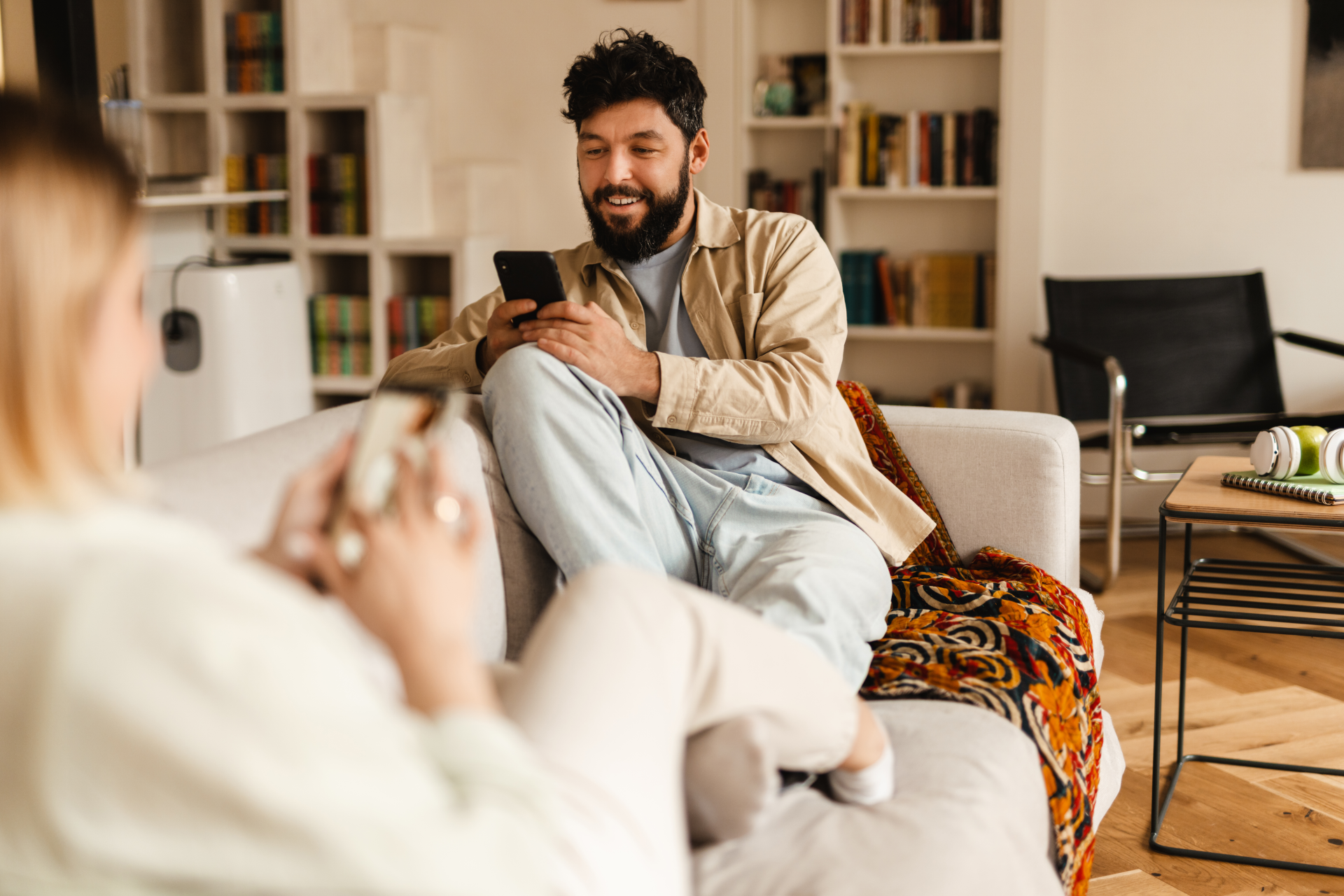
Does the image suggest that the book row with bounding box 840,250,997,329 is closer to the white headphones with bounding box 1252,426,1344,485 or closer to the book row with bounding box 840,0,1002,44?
the book row with bounding box 840,0,1002,44

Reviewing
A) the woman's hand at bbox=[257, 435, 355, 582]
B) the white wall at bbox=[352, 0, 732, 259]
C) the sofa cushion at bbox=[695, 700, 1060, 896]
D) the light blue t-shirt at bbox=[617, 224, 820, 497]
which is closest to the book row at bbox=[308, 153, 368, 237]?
the white wall at bbox=[352, 0, 732, 259]

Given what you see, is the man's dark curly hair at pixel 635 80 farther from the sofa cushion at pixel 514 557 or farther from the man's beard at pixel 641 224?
the sofa cushion at pixel 514 557

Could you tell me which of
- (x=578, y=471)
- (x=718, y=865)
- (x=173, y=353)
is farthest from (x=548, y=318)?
(x=173, y=353)

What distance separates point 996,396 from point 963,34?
110cm

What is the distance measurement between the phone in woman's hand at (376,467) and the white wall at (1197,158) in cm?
333

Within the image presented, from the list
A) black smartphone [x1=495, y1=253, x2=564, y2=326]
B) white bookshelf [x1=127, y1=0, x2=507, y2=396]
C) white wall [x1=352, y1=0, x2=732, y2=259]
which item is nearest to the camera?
black smartphone [x1=495, y1=253, x2=564, y2=326]

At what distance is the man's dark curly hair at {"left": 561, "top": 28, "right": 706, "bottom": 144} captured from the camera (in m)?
1.87

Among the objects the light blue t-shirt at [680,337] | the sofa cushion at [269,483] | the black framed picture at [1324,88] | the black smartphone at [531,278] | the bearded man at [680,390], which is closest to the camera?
the sofa cushion at [269,483]

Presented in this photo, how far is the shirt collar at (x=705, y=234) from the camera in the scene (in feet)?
6.34

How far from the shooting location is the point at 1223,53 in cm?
359

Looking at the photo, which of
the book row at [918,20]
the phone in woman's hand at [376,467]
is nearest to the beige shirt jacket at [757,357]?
the phone in woman's hand at [376,467]

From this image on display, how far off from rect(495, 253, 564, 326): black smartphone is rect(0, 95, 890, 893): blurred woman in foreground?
3.04 feet

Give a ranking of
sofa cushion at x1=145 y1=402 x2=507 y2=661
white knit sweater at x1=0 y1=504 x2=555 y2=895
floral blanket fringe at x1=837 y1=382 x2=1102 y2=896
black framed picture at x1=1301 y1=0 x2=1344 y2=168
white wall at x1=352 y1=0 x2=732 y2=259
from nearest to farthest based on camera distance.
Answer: white knit sweater at x1=0 y1=504 x2=555 y2=895 < sofa cushion at x1=145 y1=402 x2=507 y2=661 < floral blanket fringe at x1=837 y1=382 x2=1102 y2=896 < black framed picture at x1=1301 y1=0 x2=1344 y2=168 < white wall at x1=352 y1=0 x2=732 y2=259

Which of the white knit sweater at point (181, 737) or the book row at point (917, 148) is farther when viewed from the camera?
the book row at point (917, 148)
